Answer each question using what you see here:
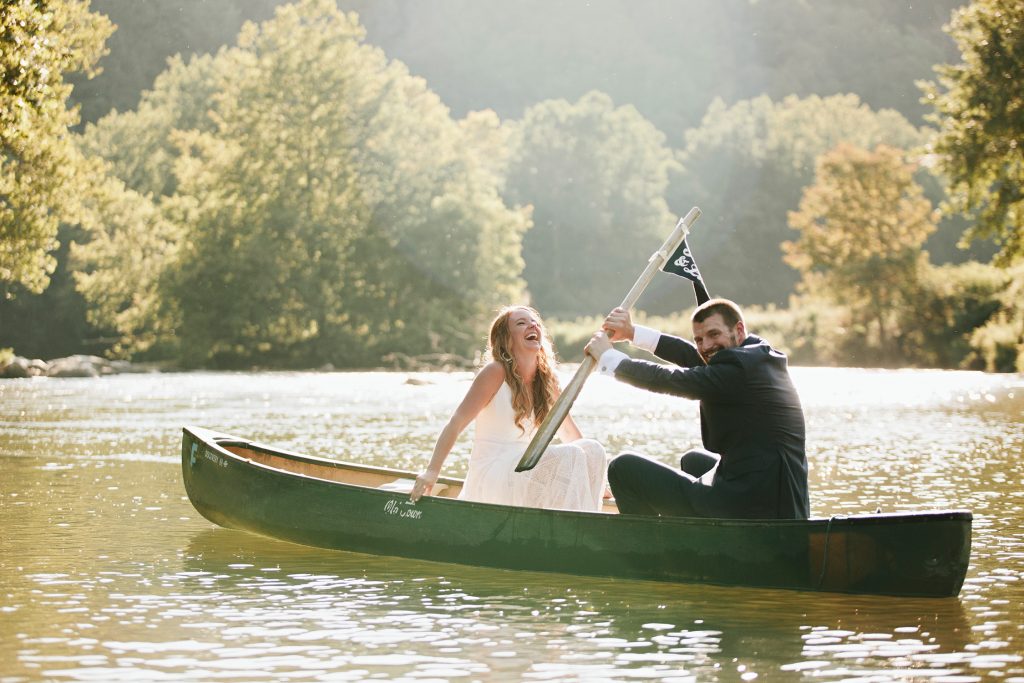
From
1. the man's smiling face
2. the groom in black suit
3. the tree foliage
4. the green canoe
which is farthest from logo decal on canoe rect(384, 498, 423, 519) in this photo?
the tree foliage

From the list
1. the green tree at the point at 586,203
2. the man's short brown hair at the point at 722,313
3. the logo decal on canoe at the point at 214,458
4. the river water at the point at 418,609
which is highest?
the green tree at the point at 586,203

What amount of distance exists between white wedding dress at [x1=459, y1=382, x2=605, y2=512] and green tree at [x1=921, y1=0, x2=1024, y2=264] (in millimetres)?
22283

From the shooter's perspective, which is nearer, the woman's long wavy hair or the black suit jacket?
the black suit jacket

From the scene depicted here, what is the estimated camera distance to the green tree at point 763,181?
76.8 metres

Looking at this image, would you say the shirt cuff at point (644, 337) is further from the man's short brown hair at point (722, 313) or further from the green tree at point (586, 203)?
the green tree at point (586, 203)

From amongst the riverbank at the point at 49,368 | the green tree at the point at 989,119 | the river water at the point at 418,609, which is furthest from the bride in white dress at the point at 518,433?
the riverbank at the point at 49,368

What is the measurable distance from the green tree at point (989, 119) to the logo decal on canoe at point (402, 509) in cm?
2247

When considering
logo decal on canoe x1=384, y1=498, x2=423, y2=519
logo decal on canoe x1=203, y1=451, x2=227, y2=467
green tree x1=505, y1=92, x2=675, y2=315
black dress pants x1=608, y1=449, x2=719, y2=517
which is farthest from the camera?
green tree x1=505, y1=92, x2=675, y2=315

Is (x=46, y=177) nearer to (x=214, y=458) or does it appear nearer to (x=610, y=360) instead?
(x=214, y=458)

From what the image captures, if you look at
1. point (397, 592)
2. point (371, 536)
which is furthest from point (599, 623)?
point (371, 536)

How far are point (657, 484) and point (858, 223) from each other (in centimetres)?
4080

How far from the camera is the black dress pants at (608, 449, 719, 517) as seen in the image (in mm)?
7583

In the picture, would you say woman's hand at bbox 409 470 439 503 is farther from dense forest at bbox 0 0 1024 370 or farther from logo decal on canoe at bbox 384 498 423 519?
dense forest at bbox 0 0 1024 370

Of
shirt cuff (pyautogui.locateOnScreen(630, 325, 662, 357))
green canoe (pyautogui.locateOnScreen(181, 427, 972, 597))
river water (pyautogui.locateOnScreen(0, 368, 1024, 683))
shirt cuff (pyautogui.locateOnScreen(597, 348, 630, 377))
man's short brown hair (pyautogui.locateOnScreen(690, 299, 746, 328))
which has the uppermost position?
man's short brown hair (pyautogui.locateOnScreen(690, 299, 746, 328))
